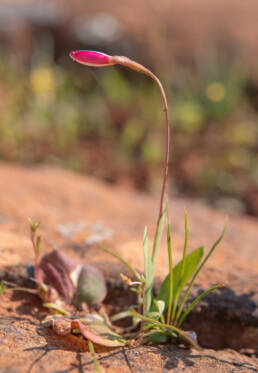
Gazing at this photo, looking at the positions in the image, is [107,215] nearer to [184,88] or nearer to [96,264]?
[96,264]

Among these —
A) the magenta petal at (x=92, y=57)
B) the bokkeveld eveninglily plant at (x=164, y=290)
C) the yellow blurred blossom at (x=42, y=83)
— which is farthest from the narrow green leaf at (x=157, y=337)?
the yellow blurred blossom at (x=42, y=83)

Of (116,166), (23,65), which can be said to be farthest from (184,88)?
(23,65)

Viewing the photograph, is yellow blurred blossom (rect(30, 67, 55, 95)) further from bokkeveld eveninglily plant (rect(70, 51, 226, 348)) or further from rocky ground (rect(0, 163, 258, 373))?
bokkeveld eveninglily plant (rect(70, 51, 226, 348))

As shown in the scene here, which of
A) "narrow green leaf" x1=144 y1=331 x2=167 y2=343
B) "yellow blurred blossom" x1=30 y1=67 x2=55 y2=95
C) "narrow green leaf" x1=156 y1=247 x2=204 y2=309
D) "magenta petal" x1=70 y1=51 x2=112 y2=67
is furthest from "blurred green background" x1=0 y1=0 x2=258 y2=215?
"magenta petal" x1=70 y1=51 x2=112 y2=67

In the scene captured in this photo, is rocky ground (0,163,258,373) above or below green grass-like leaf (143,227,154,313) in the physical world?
below

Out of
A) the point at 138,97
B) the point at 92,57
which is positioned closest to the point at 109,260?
the point at 92,57
